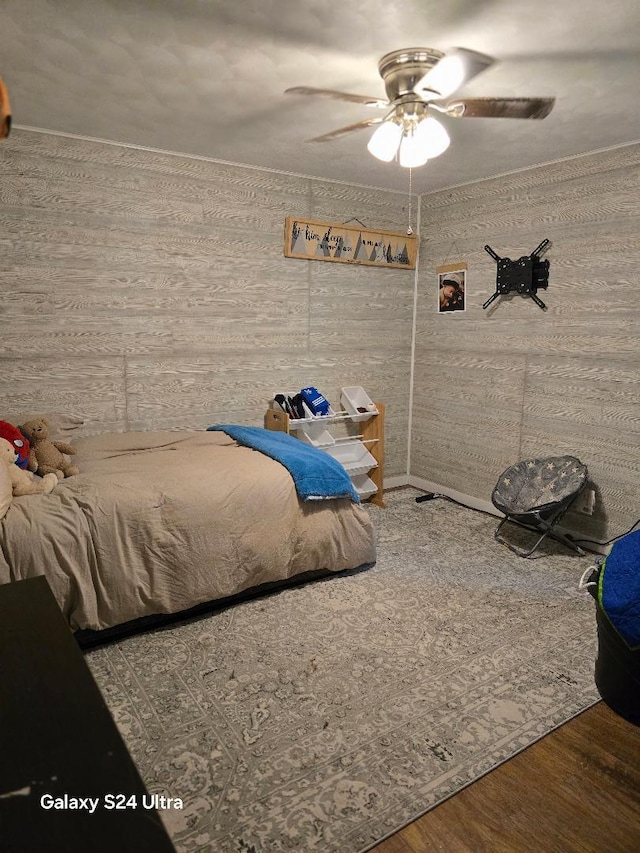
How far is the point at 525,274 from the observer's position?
13.3 ft

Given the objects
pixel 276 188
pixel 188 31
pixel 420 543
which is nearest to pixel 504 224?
pixel 276 188

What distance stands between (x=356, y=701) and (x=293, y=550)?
3.24 ft

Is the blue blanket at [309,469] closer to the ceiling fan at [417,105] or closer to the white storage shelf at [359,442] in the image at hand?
the white storage shelf at [359,442]

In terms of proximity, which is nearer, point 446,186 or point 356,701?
point 356,701

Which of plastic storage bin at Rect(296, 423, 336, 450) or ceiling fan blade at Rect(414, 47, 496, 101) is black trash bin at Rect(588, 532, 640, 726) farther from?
plastic storage bin at Rect(296, 423, 336, 450)

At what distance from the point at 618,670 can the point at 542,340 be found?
111 inches

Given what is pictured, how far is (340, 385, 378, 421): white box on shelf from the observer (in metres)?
4.64

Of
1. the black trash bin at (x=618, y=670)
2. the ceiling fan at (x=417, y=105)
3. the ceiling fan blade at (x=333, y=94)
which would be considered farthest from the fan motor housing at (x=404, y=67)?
the black trash bin at (x=618, y=670)

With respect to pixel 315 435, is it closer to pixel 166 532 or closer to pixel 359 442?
pixel 359 442

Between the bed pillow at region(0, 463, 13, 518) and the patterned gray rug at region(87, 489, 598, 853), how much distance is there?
0.78 metres

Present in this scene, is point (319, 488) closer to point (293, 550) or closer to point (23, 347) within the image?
point (293, 550)

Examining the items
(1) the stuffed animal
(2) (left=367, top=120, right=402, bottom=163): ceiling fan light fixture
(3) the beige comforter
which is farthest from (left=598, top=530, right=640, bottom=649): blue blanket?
(1) the stuffed animal

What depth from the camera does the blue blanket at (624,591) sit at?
154 centimetres

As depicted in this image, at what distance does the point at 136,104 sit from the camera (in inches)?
113
